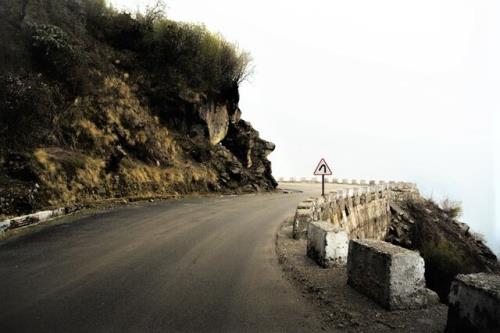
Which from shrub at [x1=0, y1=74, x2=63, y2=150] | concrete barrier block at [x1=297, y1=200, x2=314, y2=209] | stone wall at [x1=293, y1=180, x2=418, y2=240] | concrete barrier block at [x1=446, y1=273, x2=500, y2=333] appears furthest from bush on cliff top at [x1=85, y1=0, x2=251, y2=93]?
concrete barrier block at [x1=446, y1=273, x2=500, y2=333]

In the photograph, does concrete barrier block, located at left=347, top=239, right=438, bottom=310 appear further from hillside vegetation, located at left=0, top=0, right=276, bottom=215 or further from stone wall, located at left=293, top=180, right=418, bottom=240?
hillside vegetation, located at left=0, top=0, right=276, bottom=215

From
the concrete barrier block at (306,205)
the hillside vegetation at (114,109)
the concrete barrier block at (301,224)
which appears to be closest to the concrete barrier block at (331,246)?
the concrete barrier block at (301,224)

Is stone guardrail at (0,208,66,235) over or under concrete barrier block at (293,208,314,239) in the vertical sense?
under

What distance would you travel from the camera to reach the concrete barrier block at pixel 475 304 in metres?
3.65

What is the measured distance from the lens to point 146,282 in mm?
6352

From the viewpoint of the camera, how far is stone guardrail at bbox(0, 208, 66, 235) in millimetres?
9922

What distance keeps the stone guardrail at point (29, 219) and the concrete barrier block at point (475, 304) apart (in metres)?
10.1

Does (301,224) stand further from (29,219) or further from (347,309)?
(29,219)

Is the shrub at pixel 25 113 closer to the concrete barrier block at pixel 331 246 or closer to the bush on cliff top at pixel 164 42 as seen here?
the bush on cliff top at pixel 164 42

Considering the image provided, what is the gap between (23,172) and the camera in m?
Result: 12.8

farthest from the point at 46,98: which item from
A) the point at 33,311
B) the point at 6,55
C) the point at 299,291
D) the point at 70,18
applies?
the point at 299,291

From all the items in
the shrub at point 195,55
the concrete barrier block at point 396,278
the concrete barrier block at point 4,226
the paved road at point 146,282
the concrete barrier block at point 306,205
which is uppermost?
the shrub at point 195,55

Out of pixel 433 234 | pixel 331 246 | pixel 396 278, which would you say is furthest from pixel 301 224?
pixel 433 234

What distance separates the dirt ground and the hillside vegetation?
911cm
